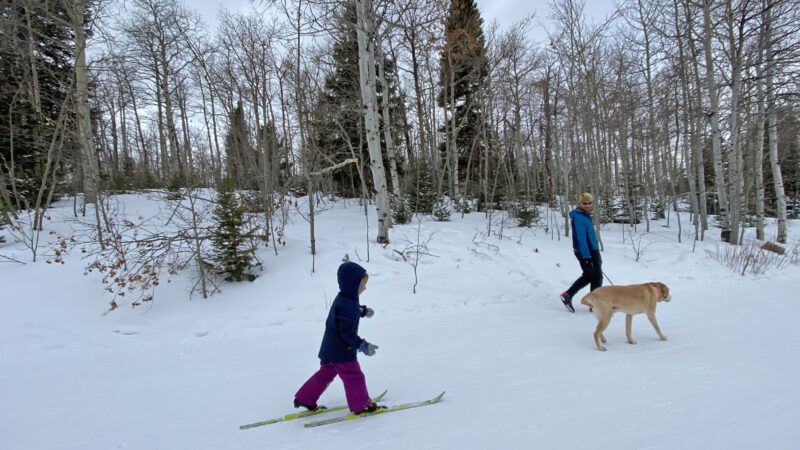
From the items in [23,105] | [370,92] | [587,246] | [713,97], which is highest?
[23,105]

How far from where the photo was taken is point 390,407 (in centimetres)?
296

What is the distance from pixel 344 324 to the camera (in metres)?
2.86

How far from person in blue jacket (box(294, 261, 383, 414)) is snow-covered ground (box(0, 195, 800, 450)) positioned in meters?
0.19

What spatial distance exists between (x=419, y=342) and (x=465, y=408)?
183 cm

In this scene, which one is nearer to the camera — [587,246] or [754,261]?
[587,246]

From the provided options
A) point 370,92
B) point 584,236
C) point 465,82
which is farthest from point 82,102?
point 465,82

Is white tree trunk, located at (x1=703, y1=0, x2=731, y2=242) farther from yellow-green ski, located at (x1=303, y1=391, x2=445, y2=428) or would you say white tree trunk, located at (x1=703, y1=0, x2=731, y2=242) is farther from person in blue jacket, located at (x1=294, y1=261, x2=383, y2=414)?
person in blue jacket, located at (x1=294, y1=261, x2=383, y2=414)

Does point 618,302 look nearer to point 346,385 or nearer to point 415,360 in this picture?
point 415,360

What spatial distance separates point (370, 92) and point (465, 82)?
12257 mm

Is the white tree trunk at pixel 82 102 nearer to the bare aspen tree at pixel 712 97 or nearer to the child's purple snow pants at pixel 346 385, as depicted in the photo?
the child's purple snow pants at pixel 346 385

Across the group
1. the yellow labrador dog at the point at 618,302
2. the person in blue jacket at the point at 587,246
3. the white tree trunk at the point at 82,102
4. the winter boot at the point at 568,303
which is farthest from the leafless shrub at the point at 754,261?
the white tree trunk at the point at 82,102

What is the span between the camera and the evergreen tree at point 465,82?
15483mm

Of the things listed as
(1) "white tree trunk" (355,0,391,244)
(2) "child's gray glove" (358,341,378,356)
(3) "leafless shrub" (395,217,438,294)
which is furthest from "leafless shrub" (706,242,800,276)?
(2) "child's gray glove" (358,341,378,356)

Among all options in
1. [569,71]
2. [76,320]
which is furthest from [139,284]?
[569,71]
